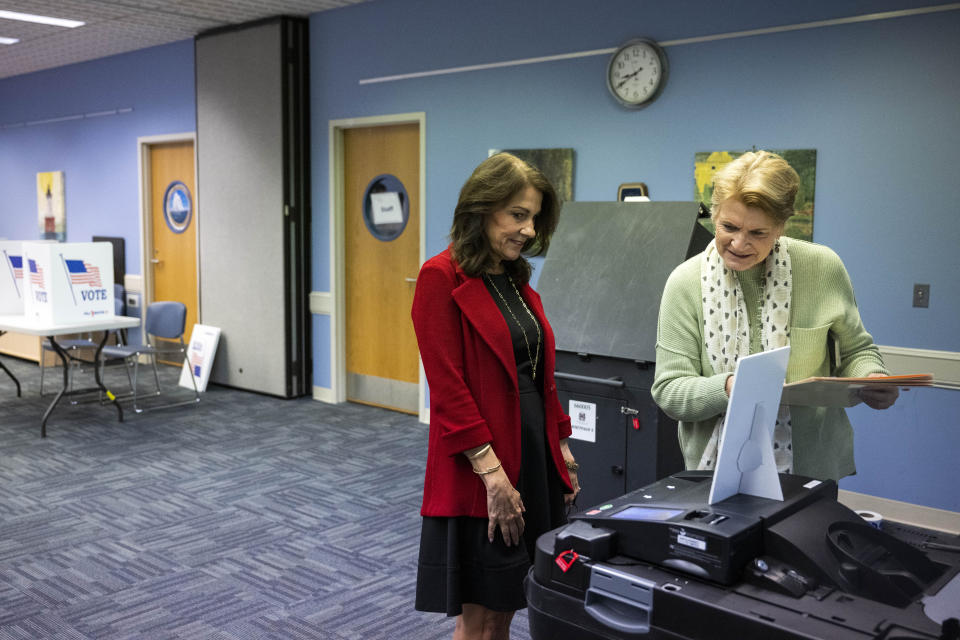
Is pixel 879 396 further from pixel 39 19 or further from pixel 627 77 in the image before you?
pixel 39 19

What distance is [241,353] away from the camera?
22.3ft

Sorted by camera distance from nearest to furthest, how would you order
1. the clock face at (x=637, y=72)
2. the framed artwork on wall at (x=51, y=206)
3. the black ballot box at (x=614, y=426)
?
the black ballot box at (x=614, y=426) → the clock face at (x=637, y=72) → the framed artwork on wall at (x=51, y=206)

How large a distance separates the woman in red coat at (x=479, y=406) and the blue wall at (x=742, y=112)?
255cm

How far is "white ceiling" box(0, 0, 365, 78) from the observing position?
5.91 m

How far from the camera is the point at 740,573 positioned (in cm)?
117

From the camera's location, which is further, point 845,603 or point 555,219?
point 555,219

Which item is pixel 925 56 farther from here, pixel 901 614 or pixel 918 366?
pixel 901 614

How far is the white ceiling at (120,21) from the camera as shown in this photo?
19.4 feet

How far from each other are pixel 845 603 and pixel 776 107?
3.39m

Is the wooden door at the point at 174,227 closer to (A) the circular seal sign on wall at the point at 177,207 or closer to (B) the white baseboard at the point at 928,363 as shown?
(A) the circular seal sign on wall at the point at 177,207

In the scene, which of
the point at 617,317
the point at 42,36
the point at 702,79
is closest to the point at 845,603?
the point at 617,317

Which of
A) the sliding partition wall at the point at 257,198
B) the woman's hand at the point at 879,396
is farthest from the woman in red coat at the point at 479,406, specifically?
the sliding partition wall at the point at 257,198

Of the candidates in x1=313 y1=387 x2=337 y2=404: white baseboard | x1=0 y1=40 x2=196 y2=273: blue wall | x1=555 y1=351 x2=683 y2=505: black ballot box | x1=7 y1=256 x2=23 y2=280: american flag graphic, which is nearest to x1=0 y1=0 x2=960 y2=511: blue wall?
x1=313 y1=387 x2=337 y2=404: white baseboard

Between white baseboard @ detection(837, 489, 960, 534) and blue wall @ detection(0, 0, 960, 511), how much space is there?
4 centimetres
